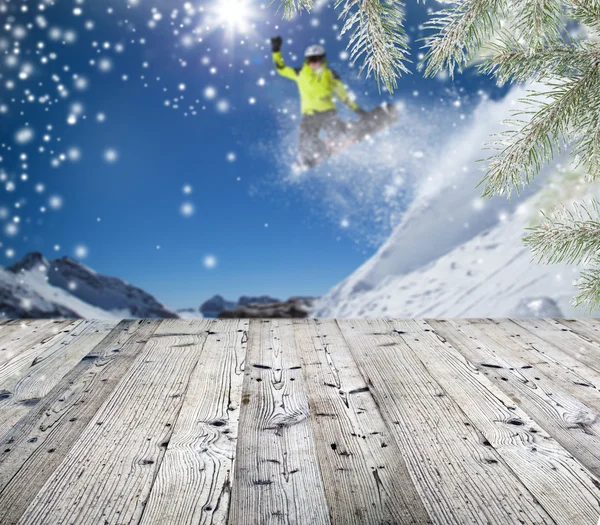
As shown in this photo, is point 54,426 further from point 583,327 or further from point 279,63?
point 279,63

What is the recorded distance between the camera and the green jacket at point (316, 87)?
12.1 feet

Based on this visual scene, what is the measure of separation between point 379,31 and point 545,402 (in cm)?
124

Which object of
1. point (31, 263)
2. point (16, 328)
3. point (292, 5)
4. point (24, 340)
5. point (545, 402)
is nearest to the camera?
point (292, 5)

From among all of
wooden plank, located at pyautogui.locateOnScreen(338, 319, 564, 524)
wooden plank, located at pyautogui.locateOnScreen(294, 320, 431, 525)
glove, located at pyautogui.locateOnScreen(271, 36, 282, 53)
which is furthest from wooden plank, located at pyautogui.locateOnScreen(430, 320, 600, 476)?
glove, located at pyautogui.locateOnScreen(271, 36, 282, 53)

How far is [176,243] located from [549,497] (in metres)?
2.89

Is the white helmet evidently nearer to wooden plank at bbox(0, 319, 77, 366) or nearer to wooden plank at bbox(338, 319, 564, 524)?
wooden plank at bbox(0, 319, 77, 366)

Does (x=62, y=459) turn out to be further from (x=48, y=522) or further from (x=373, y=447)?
(x=373, y=447)

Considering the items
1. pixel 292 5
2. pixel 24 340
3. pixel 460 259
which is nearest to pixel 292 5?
pixel 292 5

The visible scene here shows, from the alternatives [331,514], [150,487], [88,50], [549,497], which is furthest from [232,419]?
[88,50]

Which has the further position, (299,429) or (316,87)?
(316,87)

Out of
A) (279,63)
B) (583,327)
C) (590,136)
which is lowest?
(590,136)

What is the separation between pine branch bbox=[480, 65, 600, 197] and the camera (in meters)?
1.13

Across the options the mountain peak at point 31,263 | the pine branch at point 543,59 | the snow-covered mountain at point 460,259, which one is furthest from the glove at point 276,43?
the pine branch at point 543,59

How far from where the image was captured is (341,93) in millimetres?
3715
